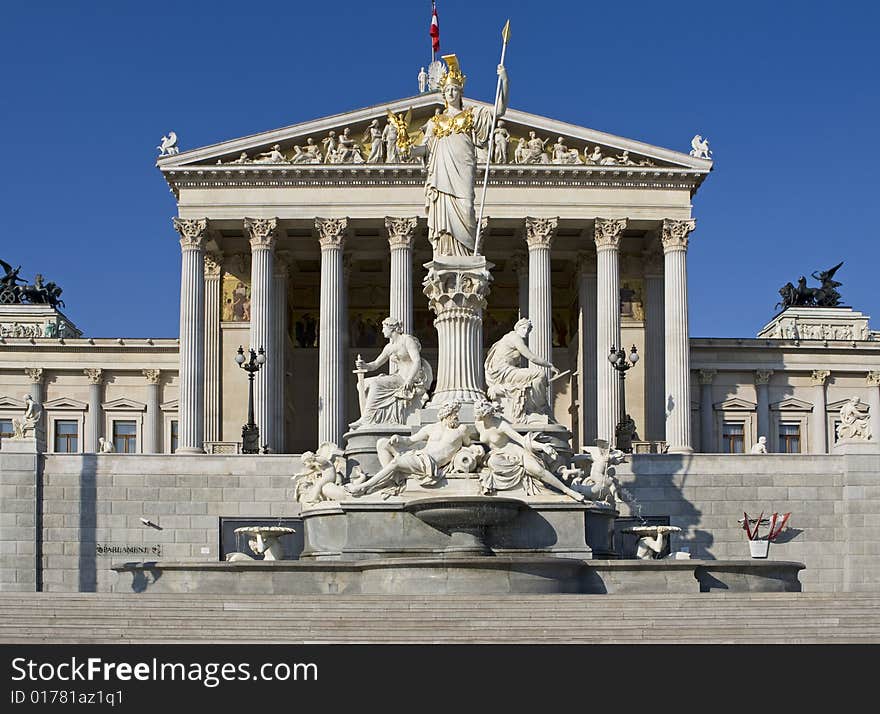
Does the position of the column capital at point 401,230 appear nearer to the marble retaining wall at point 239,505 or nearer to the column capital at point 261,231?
the column capital at point 261,231

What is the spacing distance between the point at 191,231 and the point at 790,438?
32193 millimetres

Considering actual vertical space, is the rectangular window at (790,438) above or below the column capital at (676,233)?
below

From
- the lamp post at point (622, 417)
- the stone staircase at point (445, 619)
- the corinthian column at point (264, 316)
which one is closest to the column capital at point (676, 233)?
the lamp post at point (622, 417)

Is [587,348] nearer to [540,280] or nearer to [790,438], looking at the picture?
[540,280]

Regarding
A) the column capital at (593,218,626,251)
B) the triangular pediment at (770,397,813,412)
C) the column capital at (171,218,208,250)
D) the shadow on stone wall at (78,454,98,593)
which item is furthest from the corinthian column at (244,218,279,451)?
the triangular pediment at (770,397,813,412)

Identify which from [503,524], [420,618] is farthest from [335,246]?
[420,618]

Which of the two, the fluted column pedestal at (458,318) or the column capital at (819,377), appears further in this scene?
the column capital at (819,377)

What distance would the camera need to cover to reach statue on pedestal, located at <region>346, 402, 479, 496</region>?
2722cm

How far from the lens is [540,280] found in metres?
63.1

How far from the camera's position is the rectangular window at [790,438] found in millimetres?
74438

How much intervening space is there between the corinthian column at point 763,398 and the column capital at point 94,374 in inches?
1319

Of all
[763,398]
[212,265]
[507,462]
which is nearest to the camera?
[507,462]

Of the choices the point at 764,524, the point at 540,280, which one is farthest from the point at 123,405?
the point at 764,524

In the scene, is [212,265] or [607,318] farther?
[212,265]
